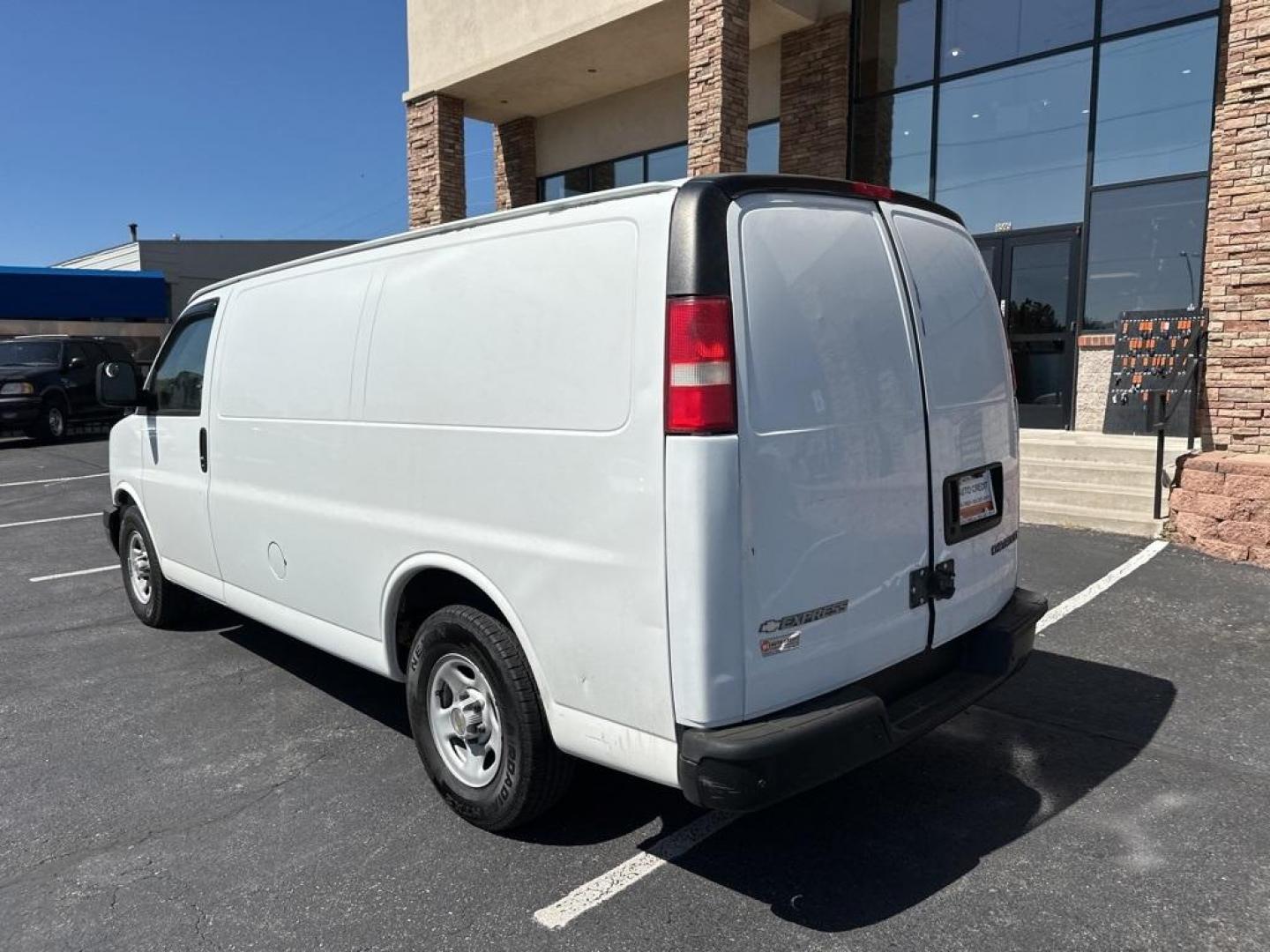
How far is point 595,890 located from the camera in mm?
2854

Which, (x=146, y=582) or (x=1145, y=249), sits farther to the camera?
(x=1145, y=249)

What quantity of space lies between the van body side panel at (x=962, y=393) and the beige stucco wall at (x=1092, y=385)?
25.0ft

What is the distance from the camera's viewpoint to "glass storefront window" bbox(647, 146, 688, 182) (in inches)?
550

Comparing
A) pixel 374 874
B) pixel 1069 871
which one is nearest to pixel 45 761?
pixel 374 874

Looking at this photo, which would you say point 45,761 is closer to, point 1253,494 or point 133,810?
point 133,810

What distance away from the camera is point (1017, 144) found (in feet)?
35.5

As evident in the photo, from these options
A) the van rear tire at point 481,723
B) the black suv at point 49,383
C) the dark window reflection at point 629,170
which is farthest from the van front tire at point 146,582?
the black suv at point 49,383

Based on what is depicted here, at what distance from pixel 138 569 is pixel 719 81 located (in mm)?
7966

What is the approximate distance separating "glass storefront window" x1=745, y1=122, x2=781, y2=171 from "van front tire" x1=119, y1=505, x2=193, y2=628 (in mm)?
9617

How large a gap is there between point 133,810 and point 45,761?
2.58 feet

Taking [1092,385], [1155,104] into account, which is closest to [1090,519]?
[1092,385]

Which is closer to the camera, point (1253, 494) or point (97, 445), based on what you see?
point (1253, 494)

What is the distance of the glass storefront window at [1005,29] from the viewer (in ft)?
33.7

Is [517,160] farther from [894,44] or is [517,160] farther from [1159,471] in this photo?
[1159,471]
